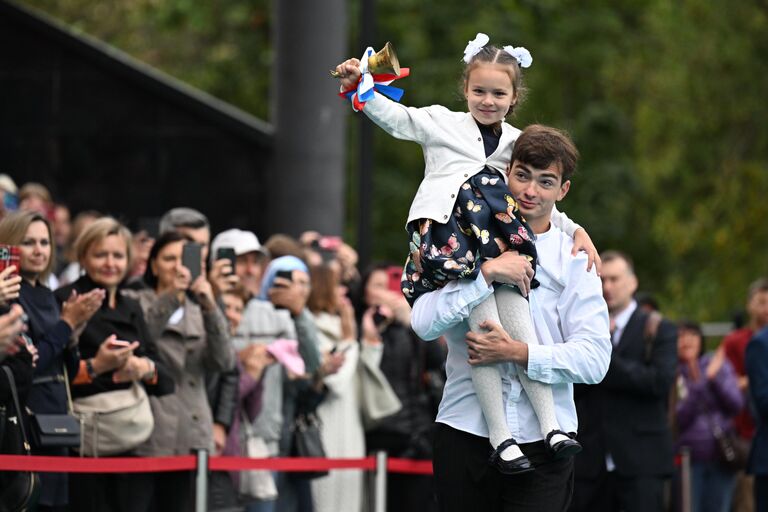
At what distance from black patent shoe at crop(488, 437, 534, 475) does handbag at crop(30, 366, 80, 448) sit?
9.05 ft

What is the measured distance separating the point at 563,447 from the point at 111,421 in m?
3.33

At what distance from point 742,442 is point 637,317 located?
132 inches

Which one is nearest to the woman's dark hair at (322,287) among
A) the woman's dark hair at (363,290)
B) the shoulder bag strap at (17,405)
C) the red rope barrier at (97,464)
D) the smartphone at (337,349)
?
the smartphone at (337,349)

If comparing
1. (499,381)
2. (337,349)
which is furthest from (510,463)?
(337,349)

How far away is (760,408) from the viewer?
10.4 m

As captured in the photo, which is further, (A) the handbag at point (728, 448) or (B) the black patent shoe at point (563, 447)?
(A) the handbag at point (728, 448)

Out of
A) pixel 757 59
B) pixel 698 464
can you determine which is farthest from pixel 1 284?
pixel 757 59

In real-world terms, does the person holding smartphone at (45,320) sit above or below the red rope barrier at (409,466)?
above

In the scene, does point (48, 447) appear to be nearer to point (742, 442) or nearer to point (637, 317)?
point (637, 317)

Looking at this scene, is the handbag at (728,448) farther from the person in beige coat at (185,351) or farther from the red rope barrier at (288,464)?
the person in beige coat at (185,351)

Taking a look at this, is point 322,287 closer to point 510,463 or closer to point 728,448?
point 728,448

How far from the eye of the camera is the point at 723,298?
2494cm

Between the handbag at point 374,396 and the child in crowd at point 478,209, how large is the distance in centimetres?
471

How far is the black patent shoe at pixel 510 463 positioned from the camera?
6.08m
